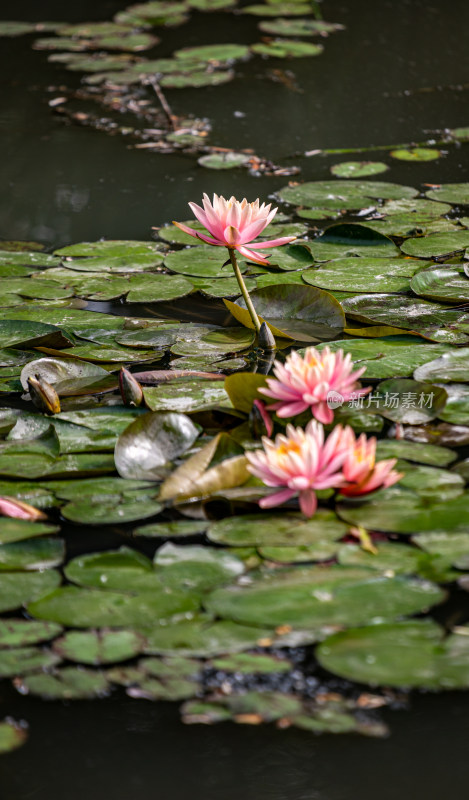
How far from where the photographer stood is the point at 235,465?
4.50 ft

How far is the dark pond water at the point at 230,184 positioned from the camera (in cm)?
93

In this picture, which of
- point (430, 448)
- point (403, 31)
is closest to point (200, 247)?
point (430, 448)

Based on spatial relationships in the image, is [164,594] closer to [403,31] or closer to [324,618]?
[324,618]

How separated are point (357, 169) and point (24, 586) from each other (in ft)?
8.31

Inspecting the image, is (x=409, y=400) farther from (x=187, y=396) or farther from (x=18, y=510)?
(x=18, y=510)

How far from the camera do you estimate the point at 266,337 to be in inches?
71.9

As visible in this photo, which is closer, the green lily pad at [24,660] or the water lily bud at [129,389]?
the green lily pad at [24,660]

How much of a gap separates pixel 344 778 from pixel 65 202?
2609mm

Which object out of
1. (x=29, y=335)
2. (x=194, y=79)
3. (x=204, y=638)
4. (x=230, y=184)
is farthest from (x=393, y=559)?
(x=194, y=79)

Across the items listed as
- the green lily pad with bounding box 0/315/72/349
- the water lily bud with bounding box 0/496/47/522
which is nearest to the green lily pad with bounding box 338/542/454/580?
the water lily bud with bounding box 0/496/47/522

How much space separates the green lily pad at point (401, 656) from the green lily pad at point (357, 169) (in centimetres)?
247

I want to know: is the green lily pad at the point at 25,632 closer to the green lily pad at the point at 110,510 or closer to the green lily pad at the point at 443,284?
the green lily pad at the point at 110,510

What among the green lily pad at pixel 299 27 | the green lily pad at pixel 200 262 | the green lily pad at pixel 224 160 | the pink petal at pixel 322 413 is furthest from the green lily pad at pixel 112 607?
the green lily pad at pixel 299 27

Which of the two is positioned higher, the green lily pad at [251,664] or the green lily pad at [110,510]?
the green lily pad at [251,664]
